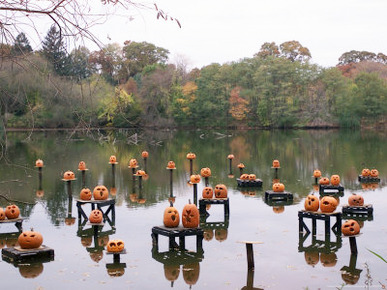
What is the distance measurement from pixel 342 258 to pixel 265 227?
3932mm

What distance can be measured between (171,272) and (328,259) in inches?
157

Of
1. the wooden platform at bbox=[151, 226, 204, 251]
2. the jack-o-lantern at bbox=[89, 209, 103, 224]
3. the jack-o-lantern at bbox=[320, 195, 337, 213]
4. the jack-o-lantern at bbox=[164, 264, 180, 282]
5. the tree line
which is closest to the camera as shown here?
the jack-o-lantern at bbox=[164, 264, 180, 282]

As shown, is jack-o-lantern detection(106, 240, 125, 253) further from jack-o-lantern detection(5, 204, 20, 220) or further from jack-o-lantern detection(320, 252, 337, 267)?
jack-o-lantern detection(320, 252, 337, 267)

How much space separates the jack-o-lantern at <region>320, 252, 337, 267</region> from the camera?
532 inches

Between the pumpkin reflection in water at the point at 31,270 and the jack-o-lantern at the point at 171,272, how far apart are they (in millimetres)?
2864

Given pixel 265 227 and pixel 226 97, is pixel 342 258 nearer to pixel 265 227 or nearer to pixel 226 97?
pixel 265 227

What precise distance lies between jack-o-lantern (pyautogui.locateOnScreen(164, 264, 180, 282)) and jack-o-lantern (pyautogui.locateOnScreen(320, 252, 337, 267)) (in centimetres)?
354

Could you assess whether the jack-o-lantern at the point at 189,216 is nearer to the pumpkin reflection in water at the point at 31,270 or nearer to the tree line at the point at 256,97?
the pumpkin reflection in water at the point at 31,270

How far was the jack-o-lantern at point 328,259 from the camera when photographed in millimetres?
13509

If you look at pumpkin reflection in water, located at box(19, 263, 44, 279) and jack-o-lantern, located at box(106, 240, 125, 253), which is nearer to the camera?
pumpkin reflection in water, located at box(19, 263, 44, 279)

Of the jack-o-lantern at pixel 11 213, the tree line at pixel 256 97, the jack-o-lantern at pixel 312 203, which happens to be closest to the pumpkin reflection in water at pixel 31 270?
the jack-o-lantern at pixel 11 213

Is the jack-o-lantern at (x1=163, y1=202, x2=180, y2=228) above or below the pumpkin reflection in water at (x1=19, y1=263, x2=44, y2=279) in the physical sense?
above

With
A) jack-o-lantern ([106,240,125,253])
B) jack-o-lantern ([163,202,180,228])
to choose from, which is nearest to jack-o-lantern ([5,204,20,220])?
jack-o-lantern ([106,240,125,253])

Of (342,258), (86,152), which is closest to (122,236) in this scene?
(342,258)
